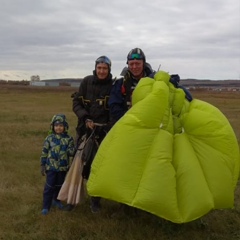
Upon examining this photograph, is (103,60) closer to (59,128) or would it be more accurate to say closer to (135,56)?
(135,56)

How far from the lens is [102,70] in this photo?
16.2 ft

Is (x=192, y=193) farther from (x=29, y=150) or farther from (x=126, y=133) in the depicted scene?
(x=29, y=150)

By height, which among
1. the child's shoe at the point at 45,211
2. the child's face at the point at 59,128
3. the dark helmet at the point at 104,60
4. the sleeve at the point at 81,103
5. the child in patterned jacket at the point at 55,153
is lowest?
the child's shoe at the point at 45,211

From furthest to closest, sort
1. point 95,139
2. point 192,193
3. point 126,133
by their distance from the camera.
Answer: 1. point 95,139
2. point 126,133
3. point 192,193

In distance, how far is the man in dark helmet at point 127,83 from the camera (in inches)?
188

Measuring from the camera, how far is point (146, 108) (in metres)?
4.15

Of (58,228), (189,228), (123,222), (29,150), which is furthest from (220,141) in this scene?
(29,150)

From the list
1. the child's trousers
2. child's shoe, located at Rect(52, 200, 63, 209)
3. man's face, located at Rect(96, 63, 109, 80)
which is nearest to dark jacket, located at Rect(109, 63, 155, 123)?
man's face, located at Rect(96, 63, 109, 80)

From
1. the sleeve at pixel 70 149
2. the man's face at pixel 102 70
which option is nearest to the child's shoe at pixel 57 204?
the sleeve at pixel 70 149

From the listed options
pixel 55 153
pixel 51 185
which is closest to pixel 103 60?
pixel 55 153

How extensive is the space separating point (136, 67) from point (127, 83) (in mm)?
220

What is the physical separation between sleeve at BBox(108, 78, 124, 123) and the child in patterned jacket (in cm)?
76

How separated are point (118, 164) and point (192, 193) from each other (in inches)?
30.3

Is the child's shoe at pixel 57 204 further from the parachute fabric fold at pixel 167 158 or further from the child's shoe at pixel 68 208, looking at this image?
the parachute fabric fold at pixel 167 158
